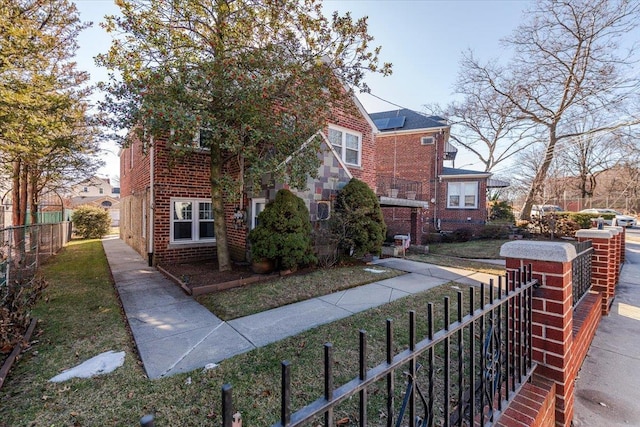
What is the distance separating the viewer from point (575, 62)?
16812 millimetres

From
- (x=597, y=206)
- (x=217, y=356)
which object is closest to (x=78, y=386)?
(x=217, y=356)

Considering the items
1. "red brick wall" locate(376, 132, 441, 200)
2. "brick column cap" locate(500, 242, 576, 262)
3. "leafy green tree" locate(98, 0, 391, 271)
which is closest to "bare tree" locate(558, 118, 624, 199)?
"red brick wall" locate(376, 132, 441, 200)

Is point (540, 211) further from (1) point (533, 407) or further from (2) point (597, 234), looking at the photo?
(1) point (533, 407)

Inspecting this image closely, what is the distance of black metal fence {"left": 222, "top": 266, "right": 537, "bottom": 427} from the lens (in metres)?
1.06

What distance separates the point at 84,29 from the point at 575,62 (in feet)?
80.3

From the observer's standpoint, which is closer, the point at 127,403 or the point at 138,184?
the point at 127,403

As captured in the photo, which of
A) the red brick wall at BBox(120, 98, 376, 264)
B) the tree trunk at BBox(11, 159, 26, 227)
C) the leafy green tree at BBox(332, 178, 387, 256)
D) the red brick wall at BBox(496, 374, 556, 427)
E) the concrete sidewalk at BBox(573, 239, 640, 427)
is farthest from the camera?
the tree trunk at BBox(11, 159, 26, 227)

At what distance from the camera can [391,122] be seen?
19609mm

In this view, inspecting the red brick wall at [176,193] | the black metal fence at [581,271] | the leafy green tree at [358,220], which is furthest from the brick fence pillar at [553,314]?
the red brick wall at [176,193]

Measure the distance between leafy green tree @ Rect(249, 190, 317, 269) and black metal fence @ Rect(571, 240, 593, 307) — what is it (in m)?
5.16

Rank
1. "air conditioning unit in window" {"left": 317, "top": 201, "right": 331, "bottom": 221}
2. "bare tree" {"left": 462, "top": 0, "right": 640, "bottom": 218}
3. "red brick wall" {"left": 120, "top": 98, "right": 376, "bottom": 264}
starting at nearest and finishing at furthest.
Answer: "red brick wall" {"left": 120, "top": 98, "right": 376, "bottom": 264}
"air conditioning unit in window" {"left": 317, "top": 201, "right": 331, "bottom": 221}
"bare tree" {"left": 462, "top": 0, "right": 640, "bottom": 218}

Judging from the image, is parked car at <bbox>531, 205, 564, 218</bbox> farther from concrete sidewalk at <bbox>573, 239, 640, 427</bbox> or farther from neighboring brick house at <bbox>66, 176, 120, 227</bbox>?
neighboring brick house at <bbox>66, 176, 120, 227</bbox>

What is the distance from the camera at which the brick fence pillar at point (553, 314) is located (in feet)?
7.42

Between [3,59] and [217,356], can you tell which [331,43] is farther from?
[3,59]
